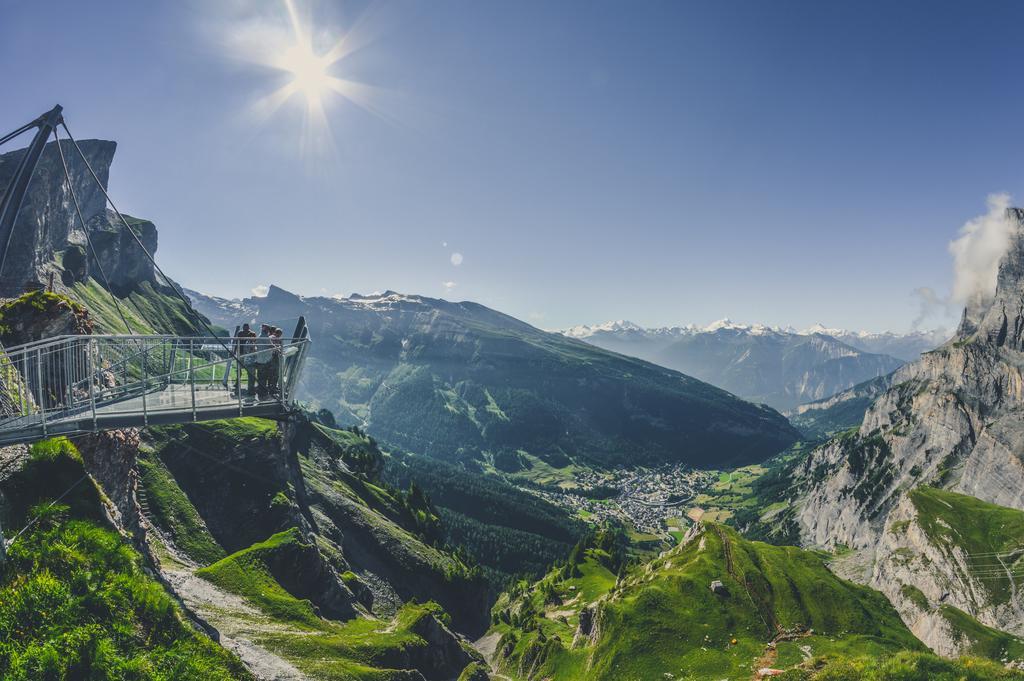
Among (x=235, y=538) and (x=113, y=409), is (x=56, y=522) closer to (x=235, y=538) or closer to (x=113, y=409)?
(x=113, y=409)

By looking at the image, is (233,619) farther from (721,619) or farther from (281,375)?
(721,619)

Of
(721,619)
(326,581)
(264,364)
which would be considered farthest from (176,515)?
(721,619)

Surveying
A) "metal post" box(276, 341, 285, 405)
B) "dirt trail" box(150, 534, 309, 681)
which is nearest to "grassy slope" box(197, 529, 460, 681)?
"dirt trail" box(150, 534, 309, 681)

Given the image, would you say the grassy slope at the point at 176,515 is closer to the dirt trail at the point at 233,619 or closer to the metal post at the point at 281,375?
the dirt trail at the point at 233,619

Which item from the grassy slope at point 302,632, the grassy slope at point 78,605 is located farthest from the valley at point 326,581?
the grassy slope at point 302,632

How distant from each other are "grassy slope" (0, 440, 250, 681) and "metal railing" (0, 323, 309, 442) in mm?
4426

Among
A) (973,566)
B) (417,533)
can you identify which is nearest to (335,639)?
(417,533)

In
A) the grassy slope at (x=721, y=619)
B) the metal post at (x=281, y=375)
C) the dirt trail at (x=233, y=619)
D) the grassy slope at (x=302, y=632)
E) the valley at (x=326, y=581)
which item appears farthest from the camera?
the grassy slope at (x=721, y=619)

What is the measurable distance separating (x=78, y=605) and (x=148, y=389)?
2059cm

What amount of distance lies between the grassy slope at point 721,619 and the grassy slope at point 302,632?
3274 centimetres

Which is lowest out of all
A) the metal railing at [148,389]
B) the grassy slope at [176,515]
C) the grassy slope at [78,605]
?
the grassy slope at [176,515]

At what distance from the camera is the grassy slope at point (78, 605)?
20.7 metres

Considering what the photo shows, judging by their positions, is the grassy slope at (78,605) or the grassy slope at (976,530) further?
the grassy slope at (976,530)

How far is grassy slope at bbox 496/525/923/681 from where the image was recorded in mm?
69125
